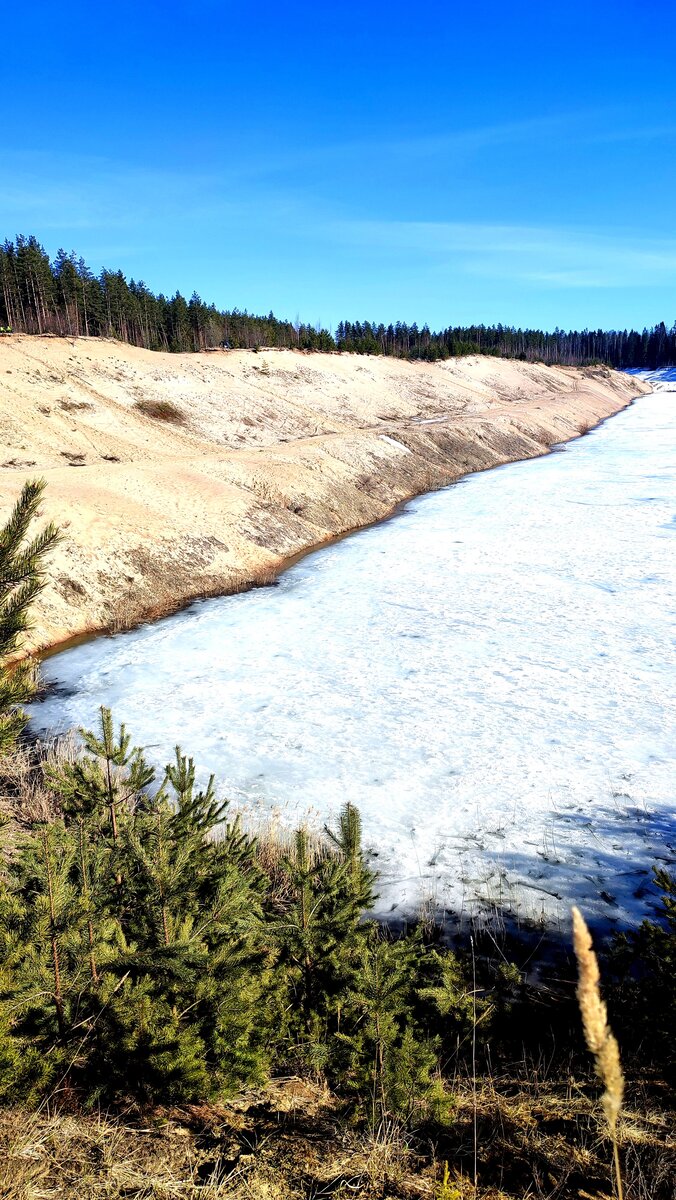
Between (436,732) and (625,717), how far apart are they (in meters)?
3.27

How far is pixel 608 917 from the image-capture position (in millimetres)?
6734

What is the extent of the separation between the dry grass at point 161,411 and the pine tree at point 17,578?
41.5m

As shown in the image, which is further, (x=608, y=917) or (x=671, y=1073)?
(x=608, y=917)

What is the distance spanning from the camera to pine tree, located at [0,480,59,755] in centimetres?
361

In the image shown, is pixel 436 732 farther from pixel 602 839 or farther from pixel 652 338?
pixel 652 338

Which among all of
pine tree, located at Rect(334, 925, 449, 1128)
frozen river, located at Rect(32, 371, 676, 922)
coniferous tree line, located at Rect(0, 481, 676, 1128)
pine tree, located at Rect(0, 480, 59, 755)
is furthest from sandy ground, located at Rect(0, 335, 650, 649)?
pine tree, located at Rect(334, 925, 449, 1128)

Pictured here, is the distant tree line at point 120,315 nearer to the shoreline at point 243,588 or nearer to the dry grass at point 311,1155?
Result: the shoreline at point 243,588

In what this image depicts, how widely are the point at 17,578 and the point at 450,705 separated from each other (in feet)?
30.8

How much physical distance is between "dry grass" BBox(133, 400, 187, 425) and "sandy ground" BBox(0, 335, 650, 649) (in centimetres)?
24

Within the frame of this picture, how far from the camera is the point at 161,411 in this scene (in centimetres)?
4356

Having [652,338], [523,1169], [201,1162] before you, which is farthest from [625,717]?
[652,338]

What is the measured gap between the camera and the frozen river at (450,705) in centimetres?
795

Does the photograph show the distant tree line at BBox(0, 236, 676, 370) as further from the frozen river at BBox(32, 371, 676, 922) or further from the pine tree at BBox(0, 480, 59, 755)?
the pine tree at BBox(0, 480, 59, 755)

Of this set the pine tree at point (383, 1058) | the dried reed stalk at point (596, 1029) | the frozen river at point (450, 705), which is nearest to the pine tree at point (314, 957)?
the pine tree at point (383, 1058)
